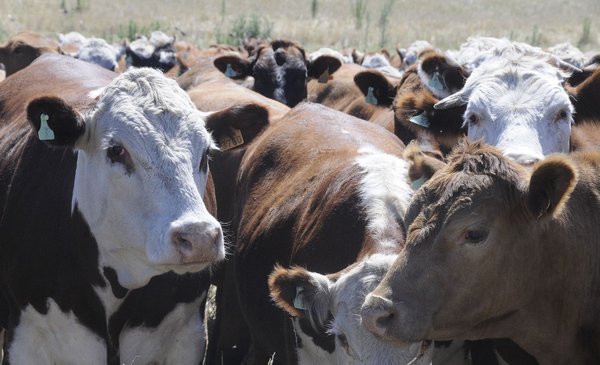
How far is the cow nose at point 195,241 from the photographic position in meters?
4.31

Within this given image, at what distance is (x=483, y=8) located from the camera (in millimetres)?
51875

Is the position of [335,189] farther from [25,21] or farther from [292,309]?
[25,21]

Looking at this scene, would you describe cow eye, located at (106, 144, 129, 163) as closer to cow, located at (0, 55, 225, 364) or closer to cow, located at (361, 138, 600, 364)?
cow, located at (0, 55, 225, 364)

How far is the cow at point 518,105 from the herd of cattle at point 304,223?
13mm

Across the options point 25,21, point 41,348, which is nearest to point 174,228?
point 41,348

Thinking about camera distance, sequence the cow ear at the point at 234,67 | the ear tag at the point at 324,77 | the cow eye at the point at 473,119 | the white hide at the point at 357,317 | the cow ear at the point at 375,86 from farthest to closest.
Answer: the ear tag at the point at 324,77
the cow ear at the point at 234,67
the cow ear at the point at 375,86
the cow eye at the point at 473,119
the white hide at the point at 357,317

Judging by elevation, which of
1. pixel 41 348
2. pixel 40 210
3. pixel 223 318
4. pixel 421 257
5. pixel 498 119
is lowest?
pixel 223 318

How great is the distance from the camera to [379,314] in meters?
3.86

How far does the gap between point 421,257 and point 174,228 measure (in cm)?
111

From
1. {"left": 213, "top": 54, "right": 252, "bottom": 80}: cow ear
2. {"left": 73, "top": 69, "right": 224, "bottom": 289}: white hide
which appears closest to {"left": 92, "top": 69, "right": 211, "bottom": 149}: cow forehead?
{"left": 73, "top": 69, "right": 224, "bottom": 289}: white hide

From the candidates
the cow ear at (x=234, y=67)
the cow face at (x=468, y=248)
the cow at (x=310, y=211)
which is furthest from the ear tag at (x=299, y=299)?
the cow ear at (x=234, y=67)

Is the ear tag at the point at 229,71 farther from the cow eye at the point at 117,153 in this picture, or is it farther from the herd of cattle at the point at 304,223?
the cow eye at the point at 117,153

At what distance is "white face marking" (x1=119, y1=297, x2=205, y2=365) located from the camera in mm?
5234

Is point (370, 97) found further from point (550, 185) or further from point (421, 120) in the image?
point (550, 185)
